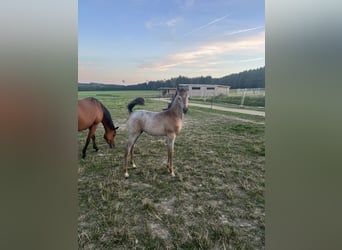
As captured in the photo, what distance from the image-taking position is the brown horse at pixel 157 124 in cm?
127

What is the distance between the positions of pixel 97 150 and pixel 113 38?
770mm

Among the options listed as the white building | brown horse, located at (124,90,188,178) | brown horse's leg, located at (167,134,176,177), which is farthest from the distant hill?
brown horse's leg, located at (167,134,176,177)

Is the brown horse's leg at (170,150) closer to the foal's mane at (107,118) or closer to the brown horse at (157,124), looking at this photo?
the brown horse at (157,124)

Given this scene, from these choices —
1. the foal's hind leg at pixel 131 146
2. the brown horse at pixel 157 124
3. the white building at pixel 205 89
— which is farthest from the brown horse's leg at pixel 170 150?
the white building at pixel 205 89

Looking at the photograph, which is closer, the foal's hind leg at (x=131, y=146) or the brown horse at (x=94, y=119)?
the brown horse at (x=94, y=119)

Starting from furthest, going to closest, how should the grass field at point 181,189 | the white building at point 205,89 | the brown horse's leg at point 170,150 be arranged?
1. the brown horse's leg at point 170,150
2. the white building at point 205,89
3. the grass field at point 181,189

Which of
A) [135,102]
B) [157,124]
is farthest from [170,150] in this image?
[135,102]

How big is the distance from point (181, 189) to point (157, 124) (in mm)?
448

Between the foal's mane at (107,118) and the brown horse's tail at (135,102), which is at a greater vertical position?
the brown horse's tail at (135,102)

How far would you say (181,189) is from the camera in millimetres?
1198

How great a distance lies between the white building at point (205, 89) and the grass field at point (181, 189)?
135 millimetres
